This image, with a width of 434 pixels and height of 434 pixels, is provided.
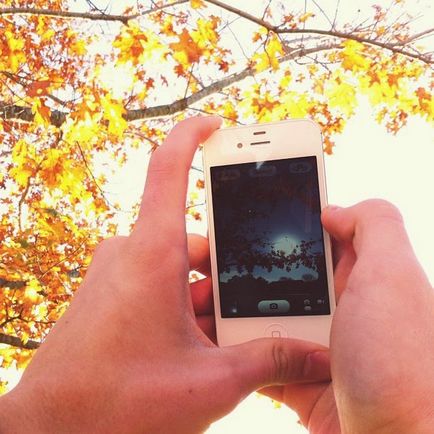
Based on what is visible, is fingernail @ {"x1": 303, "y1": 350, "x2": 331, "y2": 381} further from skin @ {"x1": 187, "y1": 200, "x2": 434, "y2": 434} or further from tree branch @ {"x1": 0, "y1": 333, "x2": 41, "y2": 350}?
tree branch @ {"x1": 0, "y1": 333, "x2": 41, "y2": 350}

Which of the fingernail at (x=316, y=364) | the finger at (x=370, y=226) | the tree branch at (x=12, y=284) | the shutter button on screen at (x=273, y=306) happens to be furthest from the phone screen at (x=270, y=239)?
the tree branch at (x=12, y=284)

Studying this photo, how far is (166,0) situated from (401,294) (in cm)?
355

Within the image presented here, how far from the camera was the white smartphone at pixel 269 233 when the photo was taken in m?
1.79

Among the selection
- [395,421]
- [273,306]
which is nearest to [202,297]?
[273,306]

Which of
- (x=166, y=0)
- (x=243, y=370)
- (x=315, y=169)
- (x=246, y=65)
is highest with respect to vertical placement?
(x=166, y=0)

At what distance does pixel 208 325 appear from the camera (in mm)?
1864

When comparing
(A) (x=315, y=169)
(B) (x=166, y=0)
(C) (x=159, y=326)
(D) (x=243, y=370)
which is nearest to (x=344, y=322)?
(D) (x=243, y=370)

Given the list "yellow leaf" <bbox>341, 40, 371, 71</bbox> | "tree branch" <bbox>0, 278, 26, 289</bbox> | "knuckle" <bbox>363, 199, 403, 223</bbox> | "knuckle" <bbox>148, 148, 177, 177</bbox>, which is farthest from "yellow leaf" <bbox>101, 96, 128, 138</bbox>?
"knuckle" <bbox>363, 199, 403, 223</bbox>

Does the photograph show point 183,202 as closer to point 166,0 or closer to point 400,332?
point 400,332

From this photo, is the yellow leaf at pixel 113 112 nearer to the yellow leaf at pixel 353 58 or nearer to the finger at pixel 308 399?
the yellow leaf at pixel 353 58

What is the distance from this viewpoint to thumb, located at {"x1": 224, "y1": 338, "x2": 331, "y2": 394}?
53.3 inches

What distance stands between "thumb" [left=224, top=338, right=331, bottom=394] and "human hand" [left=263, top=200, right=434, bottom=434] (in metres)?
0.12

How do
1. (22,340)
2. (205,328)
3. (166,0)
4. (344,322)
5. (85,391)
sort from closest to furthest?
1. (85,391)
2. (344,322)
3. (205,328)
4. (22,340)
5. (166,0)

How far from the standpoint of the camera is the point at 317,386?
1643 millimetres
